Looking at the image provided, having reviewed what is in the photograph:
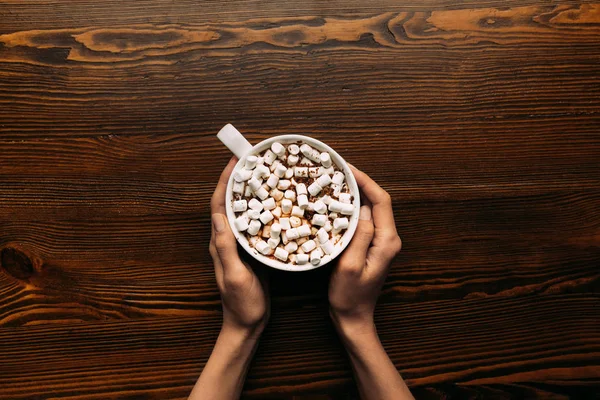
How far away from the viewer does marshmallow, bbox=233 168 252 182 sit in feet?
2.47

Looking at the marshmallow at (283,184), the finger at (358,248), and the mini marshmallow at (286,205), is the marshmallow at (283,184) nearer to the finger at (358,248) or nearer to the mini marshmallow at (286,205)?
the mini marshmallow at (286,205)

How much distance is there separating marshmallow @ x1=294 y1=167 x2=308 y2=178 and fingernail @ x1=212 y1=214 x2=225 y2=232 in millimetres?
162

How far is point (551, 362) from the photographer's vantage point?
987mm

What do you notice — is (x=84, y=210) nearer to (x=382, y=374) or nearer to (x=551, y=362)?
(x=382, y=374)

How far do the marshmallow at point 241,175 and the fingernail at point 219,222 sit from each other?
0.09 meters

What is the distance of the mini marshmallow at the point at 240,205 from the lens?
75cm

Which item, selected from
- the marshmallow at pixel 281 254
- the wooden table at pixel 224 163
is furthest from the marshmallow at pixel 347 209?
the wooden table at pixel 224 163

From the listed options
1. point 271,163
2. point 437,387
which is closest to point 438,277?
point 437,387

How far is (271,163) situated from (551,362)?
805 mm

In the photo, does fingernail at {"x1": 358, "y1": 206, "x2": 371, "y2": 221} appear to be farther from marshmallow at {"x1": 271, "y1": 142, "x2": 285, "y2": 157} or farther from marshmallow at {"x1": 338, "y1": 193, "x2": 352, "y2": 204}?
marshmallow at {"x1": 271, "y1": 142, "x2": 285, "y2": 157}

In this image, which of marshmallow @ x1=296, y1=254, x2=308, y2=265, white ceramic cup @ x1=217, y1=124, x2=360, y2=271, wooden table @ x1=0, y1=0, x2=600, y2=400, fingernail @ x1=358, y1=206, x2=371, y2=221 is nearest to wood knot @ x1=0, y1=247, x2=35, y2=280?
wooden table @ x1=0, y1=0, x2=600, y2=400

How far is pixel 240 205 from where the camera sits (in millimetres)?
753

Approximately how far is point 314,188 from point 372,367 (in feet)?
1.34

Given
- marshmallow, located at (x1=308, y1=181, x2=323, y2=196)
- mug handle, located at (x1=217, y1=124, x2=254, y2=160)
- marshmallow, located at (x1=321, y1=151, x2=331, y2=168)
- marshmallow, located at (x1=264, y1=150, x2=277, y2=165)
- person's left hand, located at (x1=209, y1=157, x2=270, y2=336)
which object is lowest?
person's left hand, located at (x1=209, y1=157, x2=270, y2=336)
